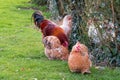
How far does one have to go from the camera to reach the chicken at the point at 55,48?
9.38m

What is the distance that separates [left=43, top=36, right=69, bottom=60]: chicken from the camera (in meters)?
9.38

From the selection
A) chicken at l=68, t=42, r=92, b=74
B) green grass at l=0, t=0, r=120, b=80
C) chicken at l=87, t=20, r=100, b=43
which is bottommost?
green grass at l=0, t=0, r=120, b=80

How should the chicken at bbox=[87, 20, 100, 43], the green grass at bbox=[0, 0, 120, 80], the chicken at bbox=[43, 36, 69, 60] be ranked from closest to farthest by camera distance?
the green grass at bbox=[0, 0, 120, 80], the chicken at bbox=[87, 20, 100, 43], the chicken at bbox=[43, 36, 69, 60]

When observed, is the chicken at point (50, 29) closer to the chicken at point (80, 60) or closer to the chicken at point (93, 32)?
the chicken at point (93, 32)

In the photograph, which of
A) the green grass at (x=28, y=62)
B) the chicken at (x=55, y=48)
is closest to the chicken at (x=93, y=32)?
the chicken at (x=55, y=48)

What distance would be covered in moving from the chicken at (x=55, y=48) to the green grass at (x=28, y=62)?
0.58ft

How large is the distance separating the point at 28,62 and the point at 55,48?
2.48ft

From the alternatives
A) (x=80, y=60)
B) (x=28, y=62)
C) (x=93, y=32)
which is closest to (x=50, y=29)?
(x=28, y=62)

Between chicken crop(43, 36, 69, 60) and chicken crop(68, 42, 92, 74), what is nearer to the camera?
chicken crop(68, 42, 92, 74)

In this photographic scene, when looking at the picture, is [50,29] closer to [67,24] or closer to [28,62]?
[67,24]

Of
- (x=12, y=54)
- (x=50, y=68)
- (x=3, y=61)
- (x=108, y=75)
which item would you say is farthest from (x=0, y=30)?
(x=108, y=75)

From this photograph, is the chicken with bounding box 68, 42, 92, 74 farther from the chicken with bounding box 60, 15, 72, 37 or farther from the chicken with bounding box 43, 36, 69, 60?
the chicken with bounding box 60, 15, 72, 37

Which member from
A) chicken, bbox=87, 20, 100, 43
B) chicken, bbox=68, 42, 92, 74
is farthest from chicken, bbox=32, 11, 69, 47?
chicken, bbox=68, 42, 92, 74

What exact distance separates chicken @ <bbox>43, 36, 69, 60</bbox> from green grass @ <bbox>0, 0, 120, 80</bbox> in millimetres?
178
